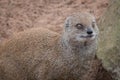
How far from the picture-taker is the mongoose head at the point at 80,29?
594cm

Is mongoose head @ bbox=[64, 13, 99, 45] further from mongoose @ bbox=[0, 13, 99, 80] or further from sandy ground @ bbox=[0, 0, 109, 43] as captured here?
sandy ground @ bbox=[0, 0, 109, 43]

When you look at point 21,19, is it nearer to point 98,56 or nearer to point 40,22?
point 40,22

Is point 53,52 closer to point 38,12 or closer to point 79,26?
point 79,26

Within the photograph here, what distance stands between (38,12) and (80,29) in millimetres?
2519

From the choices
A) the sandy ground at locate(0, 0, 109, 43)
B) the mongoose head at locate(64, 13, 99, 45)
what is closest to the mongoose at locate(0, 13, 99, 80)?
the mongoose head at locate(64, 13, 99, 45)

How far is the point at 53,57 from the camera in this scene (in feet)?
20.8

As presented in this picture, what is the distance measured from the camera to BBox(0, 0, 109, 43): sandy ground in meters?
7.88

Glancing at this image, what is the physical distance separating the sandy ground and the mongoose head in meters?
1.41

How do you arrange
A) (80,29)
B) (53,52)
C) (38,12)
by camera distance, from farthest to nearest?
(38,12) < (53,52) < (80,29)

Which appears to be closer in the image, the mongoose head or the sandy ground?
the mongoose head

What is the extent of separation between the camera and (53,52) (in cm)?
637

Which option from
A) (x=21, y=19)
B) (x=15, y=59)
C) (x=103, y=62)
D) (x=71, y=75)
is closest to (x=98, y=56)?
(x=103, y=62)

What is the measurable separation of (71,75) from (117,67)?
740 mm

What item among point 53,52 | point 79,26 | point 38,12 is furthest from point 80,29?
point 38,12
